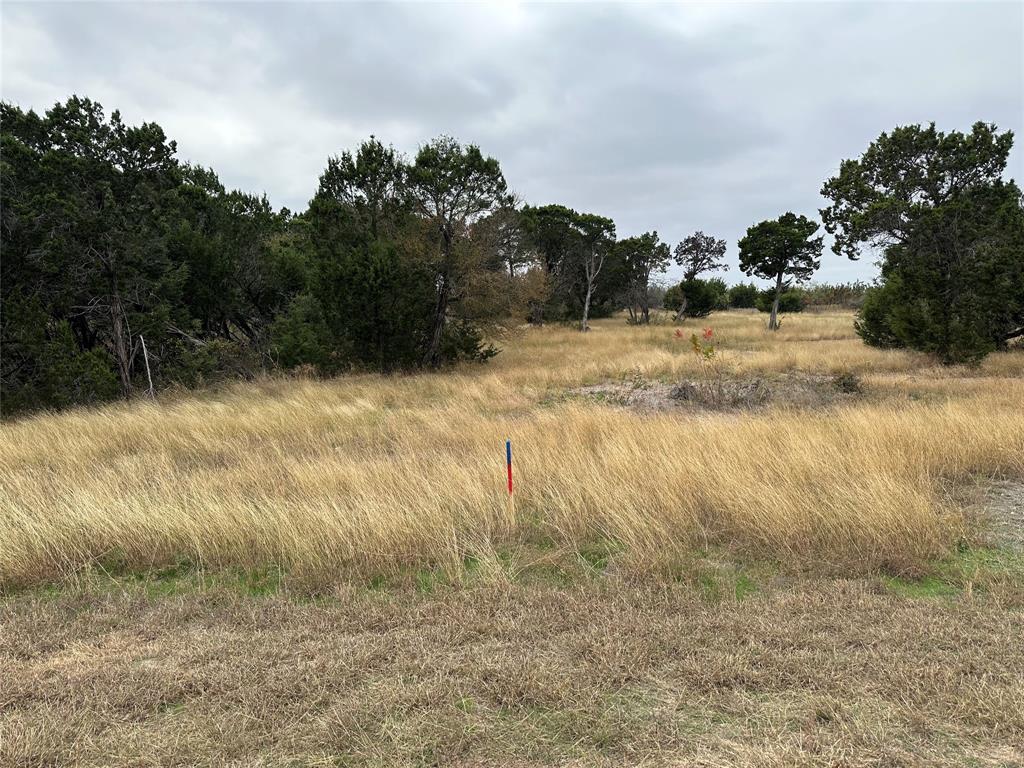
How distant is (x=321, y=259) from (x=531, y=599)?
18.5 m

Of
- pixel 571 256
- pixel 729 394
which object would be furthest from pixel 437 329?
pixel 571 256

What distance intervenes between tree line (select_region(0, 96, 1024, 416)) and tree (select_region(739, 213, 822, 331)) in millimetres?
13413

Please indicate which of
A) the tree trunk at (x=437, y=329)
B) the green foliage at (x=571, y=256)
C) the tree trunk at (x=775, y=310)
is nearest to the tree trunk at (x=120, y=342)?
the tree trunk at (x=437, y=329)

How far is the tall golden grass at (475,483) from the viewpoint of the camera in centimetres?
402

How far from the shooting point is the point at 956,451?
592 centimetres

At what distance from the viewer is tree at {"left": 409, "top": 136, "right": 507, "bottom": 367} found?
19141 mm

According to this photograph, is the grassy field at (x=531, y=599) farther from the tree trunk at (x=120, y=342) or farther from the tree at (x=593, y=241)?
the tree at (x=593, y=241)

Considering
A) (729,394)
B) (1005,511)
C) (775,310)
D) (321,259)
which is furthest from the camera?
(775,310)

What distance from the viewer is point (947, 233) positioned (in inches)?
603

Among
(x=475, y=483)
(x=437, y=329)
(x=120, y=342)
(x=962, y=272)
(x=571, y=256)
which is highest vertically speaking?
(x=571, y=256)

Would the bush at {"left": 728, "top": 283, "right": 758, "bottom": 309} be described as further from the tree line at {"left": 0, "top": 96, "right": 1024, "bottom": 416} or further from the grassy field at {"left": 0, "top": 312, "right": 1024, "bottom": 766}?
the grassy field at {"left": 0, "top": 312, "right": 1024, "bottom": 766}

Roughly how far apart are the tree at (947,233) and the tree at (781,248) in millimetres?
16882

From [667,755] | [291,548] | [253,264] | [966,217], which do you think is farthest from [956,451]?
[253,264]

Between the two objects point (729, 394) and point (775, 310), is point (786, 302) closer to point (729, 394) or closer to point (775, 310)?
point (775, 310)
